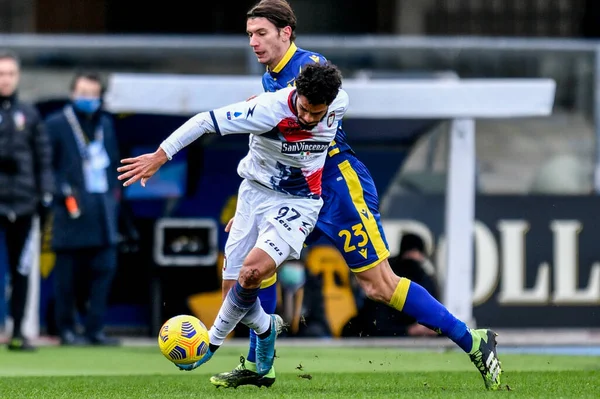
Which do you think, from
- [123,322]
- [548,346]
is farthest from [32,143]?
[548,346]

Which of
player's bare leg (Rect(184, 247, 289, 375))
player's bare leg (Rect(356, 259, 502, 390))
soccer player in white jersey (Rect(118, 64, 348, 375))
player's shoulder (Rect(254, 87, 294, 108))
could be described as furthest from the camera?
player's bare leg (Rect(356, 259, 502, 390))

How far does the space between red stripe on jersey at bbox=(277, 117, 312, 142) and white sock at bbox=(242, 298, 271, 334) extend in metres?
0.94

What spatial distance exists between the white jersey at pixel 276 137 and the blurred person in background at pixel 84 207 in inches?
166

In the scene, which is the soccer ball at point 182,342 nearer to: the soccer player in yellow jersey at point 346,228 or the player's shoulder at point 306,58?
the soccer player in yellow jersey at point 346,228

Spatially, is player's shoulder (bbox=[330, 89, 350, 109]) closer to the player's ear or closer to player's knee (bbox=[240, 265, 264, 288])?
the player's ear

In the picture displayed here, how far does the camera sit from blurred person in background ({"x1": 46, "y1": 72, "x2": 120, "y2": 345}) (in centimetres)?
1167

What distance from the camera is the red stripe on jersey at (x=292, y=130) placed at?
7.31 m

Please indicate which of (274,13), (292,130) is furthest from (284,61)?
(292,130)

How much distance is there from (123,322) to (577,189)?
15.6 ft

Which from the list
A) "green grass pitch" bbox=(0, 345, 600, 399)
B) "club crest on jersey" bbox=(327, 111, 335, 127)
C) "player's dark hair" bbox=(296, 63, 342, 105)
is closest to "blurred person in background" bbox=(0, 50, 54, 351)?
"green grass pitch" bbox=(0, 345, 600, 399)

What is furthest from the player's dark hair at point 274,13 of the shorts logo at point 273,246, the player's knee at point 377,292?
the player's knee at point 377,292

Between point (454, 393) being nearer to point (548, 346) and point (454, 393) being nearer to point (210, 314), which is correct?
point (548, 346)

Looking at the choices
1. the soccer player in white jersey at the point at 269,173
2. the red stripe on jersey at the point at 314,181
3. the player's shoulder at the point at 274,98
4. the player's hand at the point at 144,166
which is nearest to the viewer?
the player's hand at the point at 144,166

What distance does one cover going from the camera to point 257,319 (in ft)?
25.3
